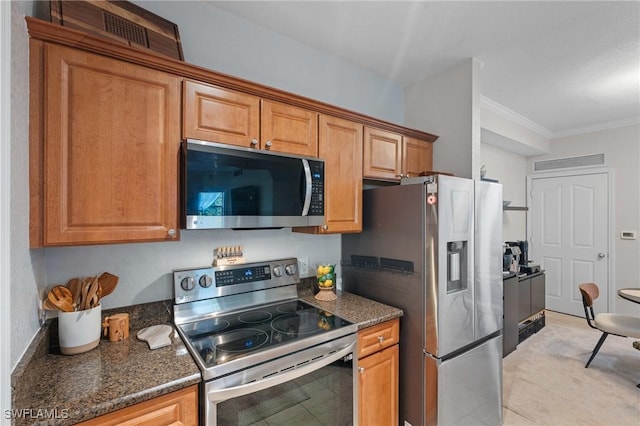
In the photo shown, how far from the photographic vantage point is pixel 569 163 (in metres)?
4.58

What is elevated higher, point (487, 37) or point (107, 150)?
point (487, 37)

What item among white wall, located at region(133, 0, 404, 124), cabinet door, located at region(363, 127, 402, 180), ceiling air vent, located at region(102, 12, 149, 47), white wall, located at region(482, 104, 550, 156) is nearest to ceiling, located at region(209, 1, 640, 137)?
white wall, located at region(133, 0, 404, 124)

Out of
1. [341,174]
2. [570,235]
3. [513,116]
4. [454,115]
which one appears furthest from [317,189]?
[570,235]

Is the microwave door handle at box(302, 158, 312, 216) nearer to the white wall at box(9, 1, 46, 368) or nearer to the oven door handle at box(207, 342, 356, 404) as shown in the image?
the oven door handle at box(207, 342, 356, 404)

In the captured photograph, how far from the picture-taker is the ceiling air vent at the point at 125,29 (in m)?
1.39

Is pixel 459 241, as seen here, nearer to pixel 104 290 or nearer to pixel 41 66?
pixel 104 290

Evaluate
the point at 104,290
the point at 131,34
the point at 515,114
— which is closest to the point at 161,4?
the point at 131,34

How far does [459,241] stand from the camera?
1843mm

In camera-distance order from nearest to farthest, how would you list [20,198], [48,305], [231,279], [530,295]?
[20,198] < [48,305] < [231,279] < [530,295]

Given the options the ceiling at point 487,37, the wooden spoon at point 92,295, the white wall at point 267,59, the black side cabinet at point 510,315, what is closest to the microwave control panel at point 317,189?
the white wall at point 267,59

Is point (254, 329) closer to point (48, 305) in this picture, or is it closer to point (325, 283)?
point (325, 283)

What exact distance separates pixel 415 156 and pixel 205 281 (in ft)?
6.05

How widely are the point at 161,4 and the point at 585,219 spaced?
575 cm

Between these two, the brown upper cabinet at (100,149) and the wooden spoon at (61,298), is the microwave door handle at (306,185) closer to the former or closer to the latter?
the brown upper cabinet at (100,149)
